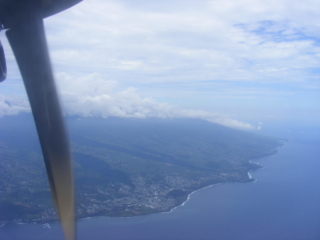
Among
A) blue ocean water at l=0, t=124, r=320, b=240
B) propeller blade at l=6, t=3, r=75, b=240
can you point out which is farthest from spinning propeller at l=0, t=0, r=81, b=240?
blue ocean water at l=0, t=124, r=320, b=240

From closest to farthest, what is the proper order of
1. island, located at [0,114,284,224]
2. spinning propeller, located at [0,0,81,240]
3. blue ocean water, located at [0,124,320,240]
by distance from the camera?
spinning propeller, located at [0,0,81,240] → blue ocean water, located at [0,124,320,240] → island, located at [0,114,284,224]

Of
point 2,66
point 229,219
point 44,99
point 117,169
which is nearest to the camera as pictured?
point 2,66

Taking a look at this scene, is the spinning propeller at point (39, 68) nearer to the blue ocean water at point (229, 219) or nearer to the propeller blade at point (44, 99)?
Answer: the propeller blade at point (44, 99)

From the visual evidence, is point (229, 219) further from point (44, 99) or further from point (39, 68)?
point (39, 68)

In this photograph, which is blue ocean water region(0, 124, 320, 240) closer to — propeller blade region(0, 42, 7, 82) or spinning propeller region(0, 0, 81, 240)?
spinning propeller region(0, 0, 81, 240)

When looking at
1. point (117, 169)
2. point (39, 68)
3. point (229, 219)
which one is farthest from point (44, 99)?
point (117, 169)

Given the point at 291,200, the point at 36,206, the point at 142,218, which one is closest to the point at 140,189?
the point at 142,218
